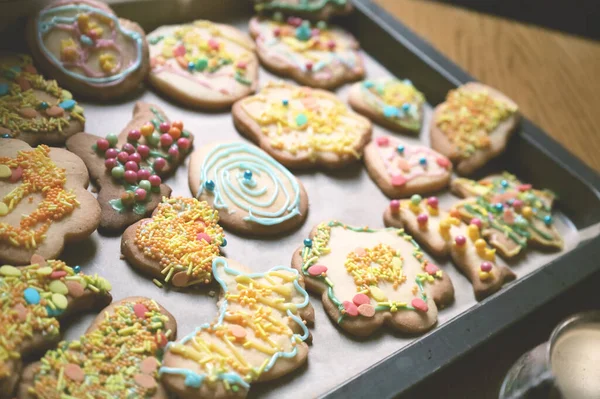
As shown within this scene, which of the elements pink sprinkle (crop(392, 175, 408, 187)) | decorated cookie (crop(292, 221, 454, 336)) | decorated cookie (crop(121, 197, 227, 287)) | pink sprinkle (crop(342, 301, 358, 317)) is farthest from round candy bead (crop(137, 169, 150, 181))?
pink sprinkle (crop(392, 175, 408, 187))

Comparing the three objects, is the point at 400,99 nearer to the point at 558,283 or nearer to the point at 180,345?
the point at 558,283

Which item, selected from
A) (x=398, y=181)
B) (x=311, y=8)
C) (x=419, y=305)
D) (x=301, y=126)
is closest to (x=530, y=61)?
(x=311, y=8)

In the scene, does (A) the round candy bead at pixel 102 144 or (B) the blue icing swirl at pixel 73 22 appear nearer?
(A) the round candy bead at pixel 102 144

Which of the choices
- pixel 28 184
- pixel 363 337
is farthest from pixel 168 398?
pixel 28 184

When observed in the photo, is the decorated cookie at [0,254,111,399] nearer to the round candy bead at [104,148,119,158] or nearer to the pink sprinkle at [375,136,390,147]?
the round candy bead at [104,148,119,158]

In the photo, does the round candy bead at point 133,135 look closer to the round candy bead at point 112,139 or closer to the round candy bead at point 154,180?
the round candy bead at point 112,139

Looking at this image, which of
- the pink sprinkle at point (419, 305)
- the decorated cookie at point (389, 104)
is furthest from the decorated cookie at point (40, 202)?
the decorated cookie at point (389, 104)

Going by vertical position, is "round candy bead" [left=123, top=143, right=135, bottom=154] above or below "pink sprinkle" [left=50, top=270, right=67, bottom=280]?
above
